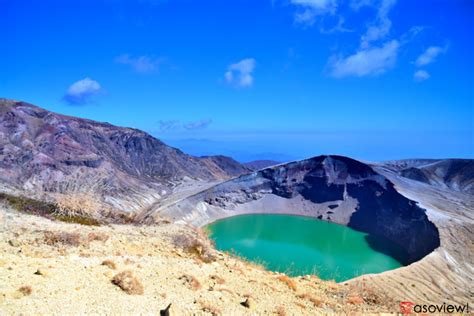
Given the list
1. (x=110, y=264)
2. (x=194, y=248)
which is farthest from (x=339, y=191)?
(x=110, y=264)

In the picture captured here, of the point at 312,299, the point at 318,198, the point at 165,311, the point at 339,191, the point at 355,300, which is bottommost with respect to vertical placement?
the point at 355,300

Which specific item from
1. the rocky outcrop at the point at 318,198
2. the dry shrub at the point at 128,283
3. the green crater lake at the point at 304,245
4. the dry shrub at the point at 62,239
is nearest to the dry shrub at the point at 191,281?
the dry shrub at the point at 128,283

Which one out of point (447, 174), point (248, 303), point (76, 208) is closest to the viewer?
point (248, 303)

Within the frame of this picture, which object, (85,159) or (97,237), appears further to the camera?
(85,159)

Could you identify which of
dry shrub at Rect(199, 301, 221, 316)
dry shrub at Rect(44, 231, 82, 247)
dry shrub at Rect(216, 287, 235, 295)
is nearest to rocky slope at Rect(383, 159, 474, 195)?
dry shrub at Rect(216, 287, 235, 295)

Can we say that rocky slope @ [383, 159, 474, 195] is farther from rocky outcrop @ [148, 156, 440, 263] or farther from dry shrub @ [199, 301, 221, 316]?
dry shrub @ [199, 301, 221, 316]

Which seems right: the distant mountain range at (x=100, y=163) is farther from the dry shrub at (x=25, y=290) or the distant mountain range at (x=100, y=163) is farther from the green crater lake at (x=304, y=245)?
the dry shrub at (x=25, y=290)

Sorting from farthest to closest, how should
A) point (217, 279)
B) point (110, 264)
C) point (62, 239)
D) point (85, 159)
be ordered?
point (85, 159) < point (62, 239) < point (217, 279) < point (110, 264)

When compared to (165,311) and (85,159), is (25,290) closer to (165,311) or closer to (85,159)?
(165,311)
